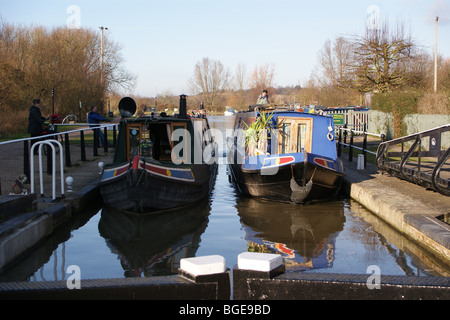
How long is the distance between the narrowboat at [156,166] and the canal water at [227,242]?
1.14ft

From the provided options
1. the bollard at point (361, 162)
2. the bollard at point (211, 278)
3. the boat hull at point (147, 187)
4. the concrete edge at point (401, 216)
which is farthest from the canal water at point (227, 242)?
the bollard at point (211, 278)

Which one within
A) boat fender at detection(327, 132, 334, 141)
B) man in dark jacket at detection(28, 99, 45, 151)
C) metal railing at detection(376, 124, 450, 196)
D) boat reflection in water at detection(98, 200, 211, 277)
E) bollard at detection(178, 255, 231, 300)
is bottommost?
boat reflection in water at detection(98, 200, 211, 277)

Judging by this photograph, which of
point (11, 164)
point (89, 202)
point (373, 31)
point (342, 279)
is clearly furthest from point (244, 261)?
point (373, 31)

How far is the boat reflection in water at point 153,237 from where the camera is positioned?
7039 mm

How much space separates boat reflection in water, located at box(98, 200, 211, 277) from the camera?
7.04 m

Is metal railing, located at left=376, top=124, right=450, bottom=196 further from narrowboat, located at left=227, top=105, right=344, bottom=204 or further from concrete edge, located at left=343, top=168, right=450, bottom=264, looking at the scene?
narrowboat, located at left=227, top=105, right=344, bottom=204

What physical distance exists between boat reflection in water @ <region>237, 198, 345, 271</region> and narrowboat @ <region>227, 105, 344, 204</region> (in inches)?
13.8

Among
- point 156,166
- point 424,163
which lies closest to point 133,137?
point 156,166

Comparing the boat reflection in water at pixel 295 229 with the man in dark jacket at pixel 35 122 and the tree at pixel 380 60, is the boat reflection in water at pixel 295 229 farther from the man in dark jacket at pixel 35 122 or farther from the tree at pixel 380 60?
the tree at pixel 380 60

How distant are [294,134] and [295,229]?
3.77m

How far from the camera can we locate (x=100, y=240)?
27.2ft

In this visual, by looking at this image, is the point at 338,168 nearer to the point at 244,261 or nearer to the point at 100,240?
the point at 100,240

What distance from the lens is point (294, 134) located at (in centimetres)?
1230

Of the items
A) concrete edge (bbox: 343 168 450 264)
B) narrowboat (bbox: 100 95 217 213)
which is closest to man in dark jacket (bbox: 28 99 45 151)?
narrowboat (bbox: 100 95 217 213)
